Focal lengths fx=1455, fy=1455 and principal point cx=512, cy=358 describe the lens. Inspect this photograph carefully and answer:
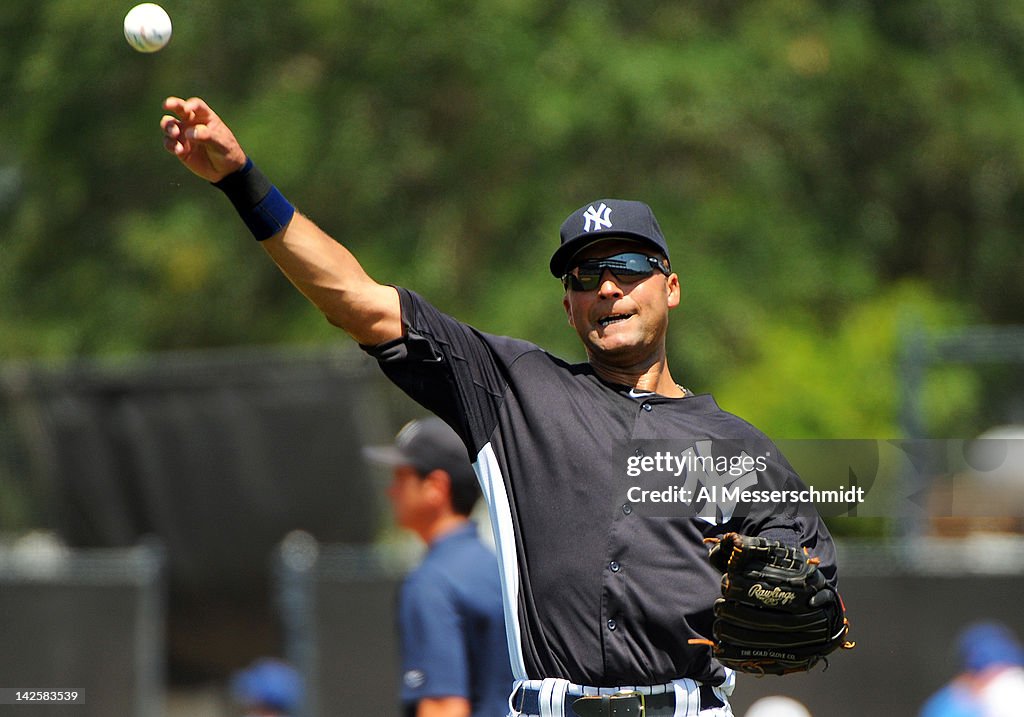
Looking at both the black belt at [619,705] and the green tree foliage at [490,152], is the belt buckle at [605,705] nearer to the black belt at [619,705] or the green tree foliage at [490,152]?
the black belt at [619,705]

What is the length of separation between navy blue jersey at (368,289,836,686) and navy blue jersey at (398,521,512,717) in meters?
1.24

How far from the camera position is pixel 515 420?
360 cm

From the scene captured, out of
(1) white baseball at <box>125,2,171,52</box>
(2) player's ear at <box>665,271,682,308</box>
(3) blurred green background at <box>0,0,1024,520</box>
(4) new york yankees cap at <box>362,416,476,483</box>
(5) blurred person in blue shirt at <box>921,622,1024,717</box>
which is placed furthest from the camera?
(3) blurred green background at <box>0,0,1024,520</box>

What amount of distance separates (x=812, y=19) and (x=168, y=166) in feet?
21.8

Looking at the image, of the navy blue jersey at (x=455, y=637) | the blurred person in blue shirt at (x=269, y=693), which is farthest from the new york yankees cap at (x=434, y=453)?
the blurred person in blue shirt at (x=269, y=693)

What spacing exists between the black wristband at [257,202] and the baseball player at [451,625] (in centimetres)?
184

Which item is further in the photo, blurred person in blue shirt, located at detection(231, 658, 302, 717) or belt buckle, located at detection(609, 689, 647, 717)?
blurred person in blue shirt, located at detection(231, 658, 302, 717)

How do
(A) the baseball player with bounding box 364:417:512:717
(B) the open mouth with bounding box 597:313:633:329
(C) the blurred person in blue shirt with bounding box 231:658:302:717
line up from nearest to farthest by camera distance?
(B) the open mouth with bounding box 597:313:633:329 < (A) the baseball player with bounding box 364:417:512:717 < (C) the blurred person in blue shirt with bounding box 231:658:302:717

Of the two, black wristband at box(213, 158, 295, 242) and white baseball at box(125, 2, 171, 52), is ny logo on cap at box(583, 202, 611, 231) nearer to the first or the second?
black wristband at box(213, 158, 295, 242)

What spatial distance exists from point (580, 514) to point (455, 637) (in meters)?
1.46

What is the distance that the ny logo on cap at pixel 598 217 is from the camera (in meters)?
3.63

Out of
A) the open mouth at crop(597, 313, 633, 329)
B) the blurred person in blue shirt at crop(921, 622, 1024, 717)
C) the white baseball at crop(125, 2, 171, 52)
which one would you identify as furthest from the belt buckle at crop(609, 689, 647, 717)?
the blurred person in blue shirt at crop(921, 622, 1024, 717)

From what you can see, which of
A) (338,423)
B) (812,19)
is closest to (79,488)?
(338,423)

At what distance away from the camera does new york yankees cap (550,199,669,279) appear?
→ 3.62 meters
